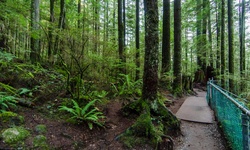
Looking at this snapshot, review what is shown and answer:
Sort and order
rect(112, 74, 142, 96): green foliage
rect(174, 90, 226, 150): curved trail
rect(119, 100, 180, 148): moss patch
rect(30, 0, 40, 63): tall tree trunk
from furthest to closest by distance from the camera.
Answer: rect(30, 0, 40, 63): tall tree trunk, rect(112, 74, 142, 96): green foliage, rect(174, 90, 226, 150): curved trail, rect(119, 100, 180, 148): moss patch

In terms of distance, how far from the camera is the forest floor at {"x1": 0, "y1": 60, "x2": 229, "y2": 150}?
3.39 metres

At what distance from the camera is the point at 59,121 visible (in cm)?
395

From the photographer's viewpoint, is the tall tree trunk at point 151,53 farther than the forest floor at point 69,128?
Yes

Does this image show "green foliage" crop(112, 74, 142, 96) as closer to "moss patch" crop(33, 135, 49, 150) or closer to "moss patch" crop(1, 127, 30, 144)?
"moss patch" crop(33, 135, 49, 150)

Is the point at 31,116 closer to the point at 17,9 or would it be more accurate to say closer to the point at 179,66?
the point at 17,9

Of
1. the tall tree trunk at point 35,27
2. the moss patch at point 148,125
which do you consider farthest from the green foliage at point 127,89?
the tall tree trunk at point 35,27

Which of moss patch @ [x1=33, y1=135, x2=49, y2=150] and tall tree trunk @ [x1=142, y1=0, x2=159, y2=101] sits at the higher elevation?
tall tree trunk @ [x1=142, y1=0, x2=159, y2=101]

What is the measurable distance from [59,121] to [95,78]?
207 centimetres

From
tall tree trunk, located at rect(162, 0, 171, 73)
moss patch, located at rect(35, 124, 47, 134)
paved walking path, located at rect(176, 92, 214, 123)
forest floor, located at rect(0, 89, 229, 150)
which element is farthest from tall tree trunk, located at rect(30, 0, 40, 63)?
tall tree trunk, located at rect(162, 0, 171, 73)

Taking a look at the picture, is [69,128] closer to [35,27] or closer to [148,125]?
[148,125]

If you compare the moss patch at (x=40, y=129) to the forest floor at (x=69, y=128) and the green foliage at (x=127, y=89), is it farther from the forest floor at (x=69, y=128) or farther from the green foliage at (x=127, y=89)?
the green foliage at (x=127, y=89)

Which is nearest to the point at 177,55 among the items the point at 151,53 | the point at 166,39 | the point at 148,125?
the point at 166,39

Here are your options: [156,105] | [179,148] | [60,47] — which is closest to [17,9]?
[60,47]

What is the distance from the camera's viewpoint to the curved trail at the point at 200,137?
151 inches
